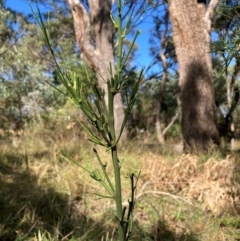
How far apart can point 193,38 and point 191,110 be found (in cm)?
105

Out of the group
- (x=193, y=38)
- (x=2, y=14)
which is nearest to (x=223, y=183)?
(x=193, y=38)

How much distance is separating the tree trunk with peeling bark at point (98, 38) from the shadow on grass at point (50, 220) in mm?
4202

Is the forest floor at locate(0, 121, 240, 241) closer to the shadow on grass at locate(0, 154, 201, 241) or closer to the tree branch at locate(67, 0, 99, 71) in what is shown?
the shadow on grass at locate(0, 154, 201, 241)

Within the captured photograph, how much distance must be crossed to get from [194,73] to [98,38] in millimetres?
3758

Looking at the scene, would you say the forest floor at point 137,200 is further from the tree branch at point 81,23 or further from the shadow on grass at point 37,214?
the tree branch at point 81,23

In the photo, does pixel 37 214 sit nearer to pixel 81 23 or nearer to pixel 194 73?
pixel 194 73

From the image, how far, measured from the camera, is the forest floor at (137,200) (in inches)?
107

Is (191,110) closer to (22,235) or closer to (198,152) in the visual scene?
(198,152)

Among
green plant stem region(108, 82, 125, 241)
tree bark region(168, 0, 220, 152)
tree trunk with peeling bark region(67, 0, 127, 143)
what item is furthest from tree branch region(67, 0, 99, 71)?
green plant stem region(108, 82, 125, 241)

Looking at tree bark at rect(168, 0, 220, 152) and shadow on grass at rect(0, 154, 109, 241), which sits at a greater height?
tree bark at rect(168, 0, 220, 152)

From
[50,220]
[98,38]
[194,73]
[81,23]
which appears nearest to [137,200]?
[50,220]

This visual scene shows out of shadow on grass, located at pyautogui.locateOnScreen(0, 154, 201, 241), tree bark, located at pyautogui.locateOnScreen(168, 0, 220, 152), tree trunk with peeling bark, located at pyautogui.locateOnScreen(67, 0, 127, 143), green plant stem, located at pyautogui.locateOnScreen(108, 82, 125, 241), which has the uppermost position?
tree trunk with peeling bark, located at pyautogui.locateOnScreen(67, 0, 127, 143)

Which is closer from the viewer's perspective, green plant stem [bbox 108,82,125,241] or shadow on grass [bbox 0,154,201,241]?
green plant stem [bbox 108,82,125,241]

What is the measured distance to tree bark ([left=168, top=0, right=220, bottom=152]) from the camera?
201 inches
